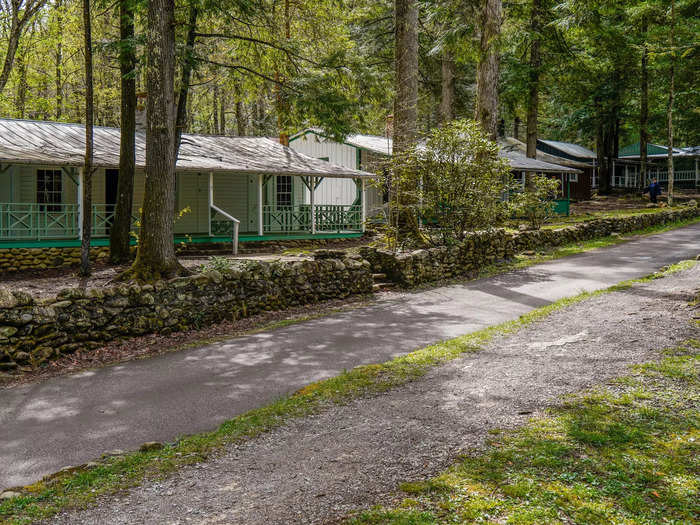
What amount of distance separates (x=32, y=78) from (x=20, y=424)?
32086mm

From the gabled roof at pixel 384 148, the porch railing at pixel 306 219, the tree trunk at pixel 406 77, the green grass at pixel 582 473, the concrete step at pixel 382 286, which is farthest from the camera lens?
the gabled roof at pixel 384 148

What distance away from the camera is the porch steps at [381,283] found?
14.6 m

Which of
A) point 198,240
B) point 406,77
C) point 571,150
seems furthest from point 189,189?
point 571,150

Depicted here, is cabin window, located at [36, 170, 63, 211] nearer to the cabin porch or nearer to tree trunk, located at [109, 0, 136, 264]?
the cabin porch

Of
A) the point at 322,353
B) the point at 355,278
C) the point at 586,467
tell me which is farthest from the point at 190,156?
the point at 586,467

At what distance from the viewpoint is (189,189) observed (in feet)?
72.1

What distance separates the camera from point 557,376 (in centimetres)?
657

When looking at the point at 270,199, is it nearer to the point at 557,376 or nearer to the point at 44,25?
the point at 44,25

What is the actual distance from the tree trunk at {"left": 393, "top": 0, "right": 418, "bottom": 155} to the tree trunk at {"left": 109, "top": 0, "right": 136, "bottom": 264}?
6.85 metres

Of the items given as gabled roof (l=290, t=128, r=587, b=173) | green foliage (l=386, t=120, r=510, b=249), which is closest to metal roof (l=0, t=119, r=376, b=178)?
gabled roof (l=290, t=128, r=587, b=173)

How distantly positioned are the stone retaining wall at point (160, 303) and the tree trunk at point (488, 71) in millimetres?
8088

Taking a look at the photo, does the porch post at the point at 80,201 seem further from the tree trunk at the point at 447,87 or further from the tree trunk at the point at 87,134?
the tree trunk at the point at 447,87

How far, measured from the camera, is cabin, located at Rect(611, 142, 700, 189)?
171 feet

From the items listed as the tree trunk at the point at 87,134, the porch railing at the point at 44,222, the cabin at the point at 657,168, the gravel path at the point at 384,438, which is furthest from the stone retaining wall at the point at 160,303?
the cabin at the point at 657,168
